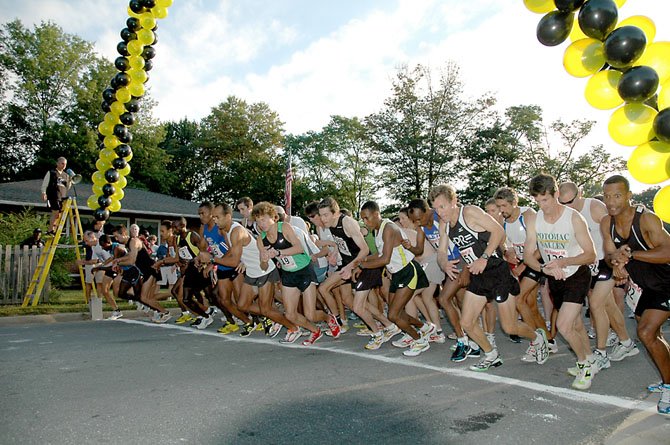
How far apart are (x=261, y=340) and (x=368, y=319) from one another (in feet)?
5.85

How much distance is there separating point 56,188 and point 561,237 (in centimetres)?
1214

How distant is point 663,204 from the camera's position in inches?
156

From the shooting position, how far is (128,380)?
4.95 meters

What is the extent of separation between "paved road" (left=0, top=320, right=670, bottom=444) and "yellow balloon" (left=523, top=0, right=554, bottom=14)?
3.83 meters

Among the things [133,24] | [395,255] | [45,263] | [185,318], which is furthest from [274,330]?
[45,263]

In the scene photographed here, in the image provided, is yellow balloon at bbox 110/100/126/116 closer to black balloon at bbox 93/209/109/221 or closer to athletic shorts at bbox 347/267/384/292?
black balloon at bbox 93/209/109/221

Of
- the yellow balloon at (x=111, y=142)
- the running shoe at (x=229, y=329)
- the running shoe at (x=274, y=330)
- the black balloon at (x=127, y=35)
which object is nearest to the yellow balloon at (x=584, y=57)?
the running shoe at (x=274, y=330)

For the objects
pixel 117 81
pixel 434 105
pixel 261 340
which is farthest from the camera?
pixel 434 105

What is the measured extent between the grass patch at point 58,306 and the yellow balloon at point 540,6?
10.2 meters

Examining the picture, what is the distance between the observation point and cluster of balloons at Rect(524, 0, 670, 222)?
160 inches

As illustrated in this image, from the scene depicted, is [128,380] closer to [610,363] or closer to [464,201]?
[610,363]

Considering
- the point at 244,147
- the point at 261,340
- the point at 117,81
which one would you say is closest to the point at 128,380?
the point at 261,340

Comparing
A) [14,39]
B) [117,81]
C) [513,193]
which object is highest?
[14,39]

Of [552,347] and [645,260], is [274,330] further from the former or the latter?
[645,260]
